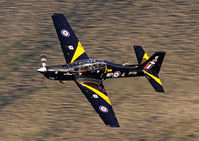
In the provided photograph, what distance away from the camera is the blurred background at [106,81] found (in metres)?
33.0

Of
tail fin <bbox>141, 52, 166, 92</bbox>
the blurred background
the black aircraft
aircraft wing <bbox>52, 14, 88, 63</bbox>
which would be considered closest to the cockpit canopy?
the black aircraft

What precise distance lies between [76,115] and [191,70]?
11169mm

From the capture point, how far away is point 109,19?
42.8 metres

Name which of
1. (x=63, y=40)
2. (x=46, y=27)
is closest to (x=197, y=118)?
(x=63, y=40)

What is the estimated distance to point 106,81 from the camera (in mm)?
35969

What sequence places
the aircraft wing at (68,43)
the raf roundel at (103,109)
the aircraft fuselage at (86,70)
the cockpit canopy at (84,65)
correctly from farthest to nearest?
the aircraft wing at (68,43), the cockpit canopy at (84,65), the aircraft fuselage at (86,70), the raf roundel at (103,109)

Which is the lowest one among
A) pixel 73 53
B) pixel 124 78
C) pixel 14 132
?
pixel 14 132

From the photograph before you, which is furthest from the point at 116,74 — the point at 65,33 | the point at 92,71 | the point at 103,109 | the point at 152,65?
the point at 65,33

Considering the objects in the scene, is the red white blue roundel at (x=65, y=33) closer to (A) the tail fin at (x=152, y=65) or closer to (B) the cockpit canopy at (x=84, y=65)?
(B) the cockpit canopy at (x=84, y=65)

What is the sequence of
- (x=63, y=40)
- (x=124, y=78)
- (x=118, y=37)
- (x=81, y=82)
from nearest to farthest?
(x=81, y=82) → (x=63, y=40) → (x=124, y=78) → (x=118, y=37)

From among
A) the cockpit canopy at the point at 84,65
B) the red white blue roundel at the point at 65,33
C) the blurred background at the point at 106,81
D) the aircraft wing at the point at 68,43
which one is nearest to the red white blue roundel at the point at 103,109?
the cockpit canopy at the point at 84,65

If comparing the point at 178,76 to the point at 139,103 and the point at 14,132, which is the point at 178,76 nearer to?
the point at 139,103

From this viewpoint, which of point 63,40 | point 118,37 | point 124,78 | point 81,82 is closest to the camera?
point 81,82

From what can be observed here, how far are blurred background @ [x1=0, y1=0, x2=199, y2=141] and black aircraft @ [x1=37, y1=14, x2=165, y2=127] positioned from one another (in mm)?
3337
